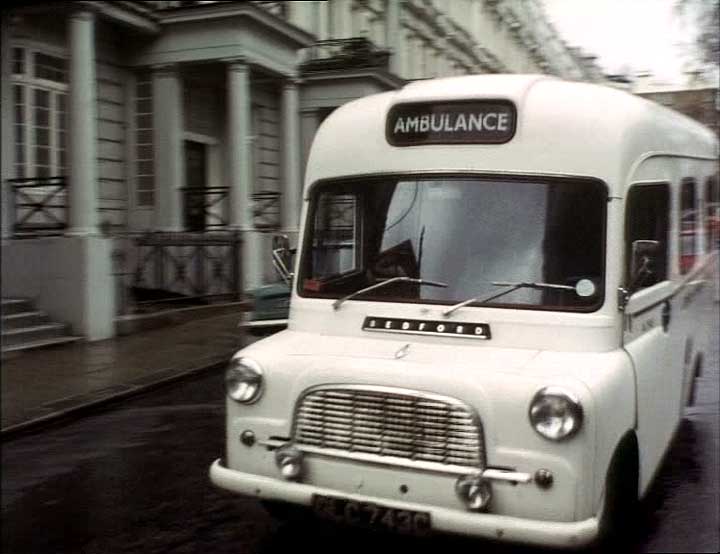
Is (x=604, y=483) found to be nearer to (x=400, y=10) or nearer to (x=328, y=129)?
(x=328, y=129)

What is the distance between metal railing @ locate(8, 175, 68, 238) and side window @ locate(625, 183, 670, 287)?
8413 mm

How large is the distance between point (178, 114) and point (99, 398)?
808 centimetres

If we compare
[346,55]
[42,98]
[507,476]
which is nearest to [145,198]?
[42,98]

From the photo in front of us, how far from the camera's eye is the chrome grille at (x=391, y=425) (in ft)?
11.4

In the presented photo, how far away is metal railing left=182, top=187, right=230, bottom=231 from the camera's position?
601 inches

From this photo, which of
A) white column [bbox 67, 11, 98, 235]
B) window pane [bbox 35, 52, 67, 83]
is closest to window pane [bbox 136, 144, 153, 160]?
window pane [bbox 35, 52, 67, 83]

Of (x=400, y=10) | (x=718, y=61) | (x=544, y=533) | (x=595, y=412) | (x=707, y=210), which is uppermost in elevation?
(x=400, y=10)

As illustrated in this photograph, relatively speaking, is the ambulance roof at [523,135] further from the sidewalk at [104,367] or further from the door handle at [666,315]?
the sidewalk at [104,367]

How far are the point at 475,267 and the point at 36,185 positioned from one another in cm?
881

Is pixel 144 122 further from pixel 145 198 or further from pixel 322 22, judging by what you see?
pixel 322 22

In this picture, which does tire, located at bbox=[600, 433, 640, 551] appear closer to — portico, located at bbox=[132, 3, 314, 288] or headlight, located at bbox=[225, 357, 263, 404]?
headlight, located at bbox=[225, 357, 263, 404]

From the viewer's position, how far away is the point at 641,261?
13.0 feet

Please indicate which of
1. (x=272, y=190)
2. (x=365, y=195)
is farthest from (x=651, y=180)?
(x=272, y=190)

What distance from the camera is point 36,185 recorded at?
11.2 metres
